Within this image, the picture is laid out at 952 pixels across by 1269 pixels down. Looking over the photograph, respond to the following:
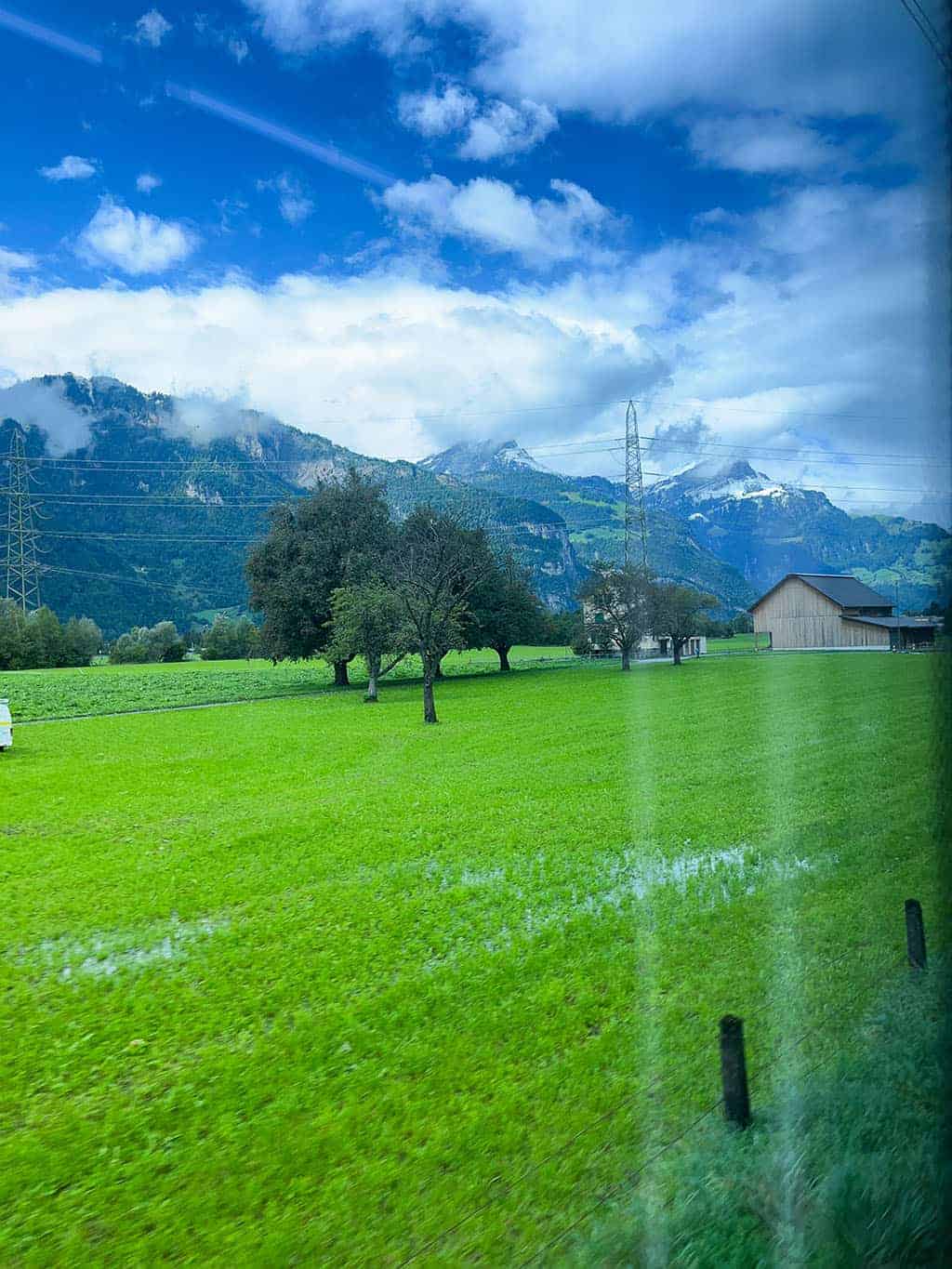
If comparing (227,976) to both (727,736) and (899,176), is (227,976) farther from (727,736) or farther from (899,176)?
(727,736)

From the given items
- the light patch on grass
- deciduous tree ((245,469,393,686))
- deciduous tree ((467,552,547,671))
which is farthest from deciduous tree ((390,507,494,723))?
the light patch on grass

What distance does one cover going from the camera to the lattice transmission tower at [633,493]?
2.86 m

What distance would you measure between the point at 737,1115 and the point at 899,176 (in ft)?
6.31

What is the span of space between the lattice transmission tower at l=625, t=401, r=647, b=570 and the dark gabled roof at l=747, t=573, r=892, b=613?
761 mm

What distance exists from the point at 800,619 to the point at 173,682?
872 inches

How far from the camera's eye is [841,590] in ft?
5.66

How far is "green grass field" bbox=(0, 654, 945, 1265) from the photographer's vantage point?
1856mm

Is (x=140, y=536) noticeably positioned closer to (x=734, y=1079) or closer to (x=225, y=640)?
(x=225, y=640)

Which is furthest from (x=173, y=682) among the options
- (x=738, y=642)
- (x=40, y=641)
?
(x=738, y=642)

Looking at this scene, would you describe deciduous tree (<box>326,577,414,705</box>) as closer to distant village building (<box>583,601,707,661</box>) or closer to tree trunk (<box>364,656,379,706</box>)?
tree trunk (<box>364,656,379,706</box>)

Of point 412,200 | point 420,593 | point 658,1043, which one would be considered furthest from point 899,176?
point 420,593

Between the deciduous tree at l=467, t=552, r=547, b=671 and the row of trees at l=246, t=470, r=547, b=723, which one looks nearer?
the row of trees at l=246, t=470, r=547, b=723

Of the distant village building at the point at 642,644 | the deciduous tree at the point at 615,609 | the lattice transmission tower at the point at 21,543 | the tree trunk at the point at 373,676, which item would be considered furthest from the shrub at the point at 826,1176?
the lattice transmission tower at the point at 21,543

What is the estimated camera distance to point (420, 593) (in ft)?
55.3
